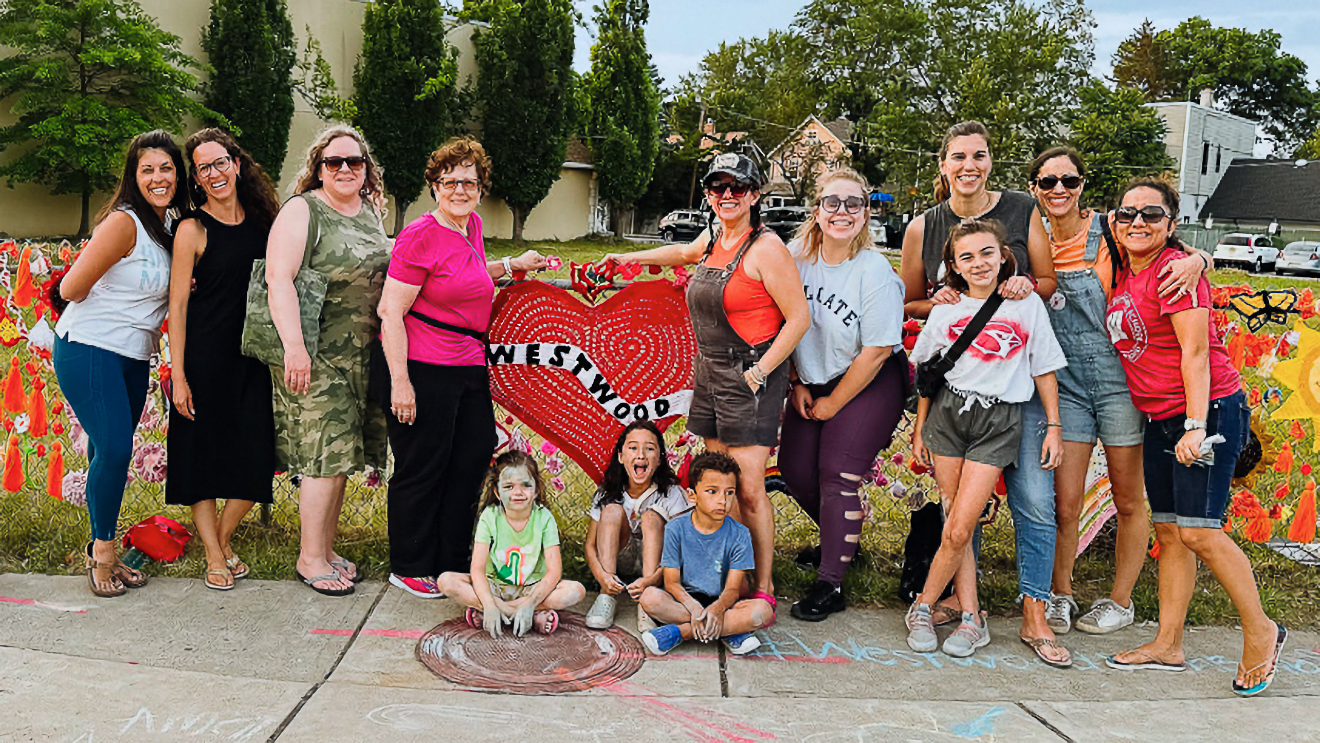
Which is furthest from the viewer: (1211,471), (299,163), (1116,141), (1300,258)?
(1116,141)

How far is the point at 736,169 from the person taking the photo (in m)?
3.74

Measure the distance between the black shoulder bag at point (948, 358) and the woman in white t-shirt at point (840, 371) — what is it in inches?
6.7

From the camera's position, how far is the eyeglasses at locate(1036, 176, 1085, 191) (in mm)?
3705

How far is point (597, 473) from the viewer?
4551 millimetres

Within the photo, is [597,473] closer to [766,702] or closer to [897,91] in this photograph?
[766,702]

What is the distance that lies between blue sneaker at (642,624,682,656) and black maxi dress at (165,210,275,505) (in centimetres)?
175

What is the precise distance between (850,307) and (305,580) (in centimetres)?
252

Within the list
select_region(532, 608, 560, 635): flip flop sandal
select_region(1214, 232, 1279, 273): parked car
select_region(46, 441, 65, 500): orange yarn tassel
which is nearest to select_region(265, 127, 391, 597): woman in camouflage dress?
select_region(532, 608, 560, 635): flip flop sandal

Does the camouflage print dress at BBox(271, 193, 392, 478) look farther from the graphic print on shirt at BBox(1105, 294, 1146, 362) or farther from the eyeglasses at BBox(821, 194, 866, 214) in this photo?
the graphic print on shirt at BBox(1105, 294, 1146, 362)

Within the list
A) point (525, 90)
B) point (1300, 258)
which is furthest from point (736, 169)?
point (1300, 258)

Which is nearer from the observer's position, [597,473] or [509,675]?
[509,675]

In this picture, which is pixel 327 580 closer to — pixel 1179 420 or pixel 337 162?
pixel 337 162

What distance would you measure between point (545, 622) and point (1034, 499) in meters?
1.89

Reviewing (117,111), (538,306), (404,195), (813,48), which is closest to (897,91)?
(813,48)
